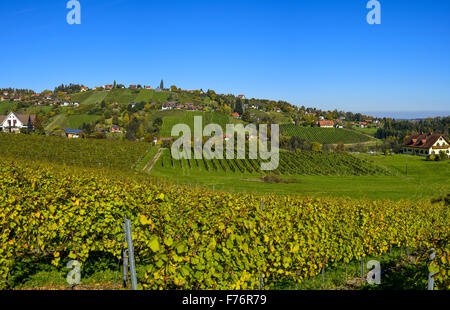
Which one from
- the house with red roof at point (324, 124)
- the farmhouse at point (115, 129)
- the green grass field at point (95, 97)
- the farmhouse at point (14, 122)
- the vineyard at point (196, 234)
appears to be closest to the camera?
the vineyard at point (196, 234)

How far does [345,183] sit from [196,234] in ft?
→ 171

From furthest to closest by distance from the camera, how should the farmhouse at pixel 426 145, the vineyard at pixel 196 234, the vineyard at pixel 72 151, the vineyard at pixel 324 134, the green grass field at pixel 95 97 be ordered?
the green grass field at pixel 95 97
the vineyard at pixel 324 134
the farmhouse at pixel 426 145
the vineyard at pixel 72 151
the vineyard at pixel 196 234

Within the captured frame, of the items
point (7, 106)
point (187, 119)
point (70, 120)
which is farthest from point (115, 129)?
point (7, 106)

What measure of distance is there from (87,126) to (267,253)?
366 feet

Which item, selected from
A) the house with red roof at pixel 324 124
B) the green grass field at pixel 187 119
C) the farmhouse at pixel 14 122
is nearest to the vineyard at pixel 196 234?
the farmhouse at pixel 14 122

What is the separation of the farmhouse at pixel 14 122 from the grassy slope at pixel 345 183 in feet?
164

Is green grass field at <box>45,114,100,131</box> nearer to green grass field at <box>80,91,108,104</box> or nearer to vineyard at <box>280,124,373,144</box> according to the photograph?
green grass field at <box>80,91,108,104</box>

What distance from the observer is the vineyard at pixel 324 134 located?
12344 cm

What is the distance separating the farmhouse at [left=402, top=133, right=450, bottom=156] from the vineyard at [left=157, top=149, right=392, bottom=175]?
101 feet

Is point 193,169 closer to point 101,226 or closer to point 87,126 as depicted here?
point 101,226

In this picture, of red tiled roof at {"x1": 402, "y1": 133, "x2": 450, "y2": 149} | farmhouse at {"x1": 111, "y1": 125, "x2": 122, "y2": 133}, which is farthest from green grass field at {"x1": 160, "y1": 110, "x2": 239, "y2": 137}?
red tiled roof at {"x1": 402, "y1": 133, "x2": 450, "y2": 149}

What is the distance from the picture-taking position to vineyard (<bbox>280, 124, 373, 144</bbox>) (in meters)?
123

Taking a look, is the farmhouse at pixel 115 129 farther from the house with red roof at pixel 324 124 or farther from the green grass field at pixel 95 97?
the house with red roof at pixel 324 124

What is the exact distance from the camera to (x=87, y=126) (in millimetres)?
106500
